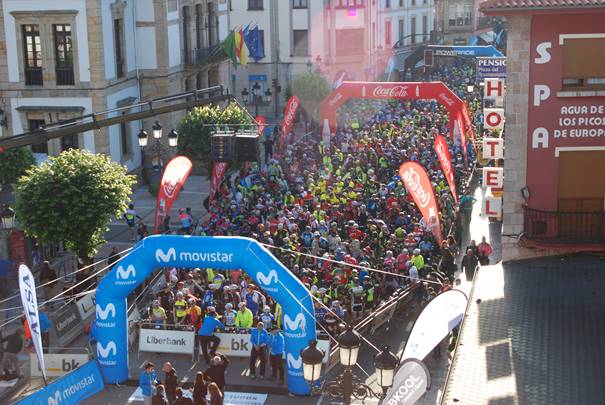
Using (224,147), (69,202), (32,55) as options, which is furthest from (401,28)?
(224,147)

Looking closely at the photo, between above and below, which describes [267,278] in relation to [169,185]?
below

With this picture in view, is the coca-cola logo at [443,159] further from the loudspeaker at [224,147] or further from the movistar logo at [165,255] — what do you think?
the movistar logo at [165,255]

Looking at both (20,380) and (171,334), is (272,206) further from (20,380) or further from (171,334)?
(20,380)

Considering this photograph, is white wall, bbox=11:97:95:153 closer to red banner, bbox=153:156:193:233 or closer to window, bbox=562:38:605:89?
red banner, bbox=153:156:193:233

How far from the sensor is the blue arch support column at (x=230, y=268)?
704 inches

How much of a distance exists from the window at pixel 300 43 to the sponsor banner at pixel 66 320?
129ft

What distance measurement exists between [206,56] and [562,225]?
1183 inches

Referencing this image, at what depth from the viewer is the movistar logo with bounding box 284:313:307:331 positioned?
18062mm

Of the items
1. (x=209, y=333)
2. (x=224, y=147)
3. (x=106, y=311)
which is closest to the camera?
(x=106, y=311)

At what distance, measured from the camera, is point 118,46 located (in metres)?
38.6

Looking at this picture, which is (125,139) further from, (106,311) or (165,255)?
(165,255)

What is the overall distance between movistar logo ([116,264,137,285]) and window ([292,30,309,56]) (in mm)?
43300

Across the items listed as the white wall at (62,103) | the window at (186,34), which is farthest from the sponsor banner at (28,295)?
the window at (186,34)

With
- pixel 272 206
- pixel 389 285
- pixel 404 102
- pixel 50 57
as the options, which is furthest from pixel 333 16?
pixel 389 285
